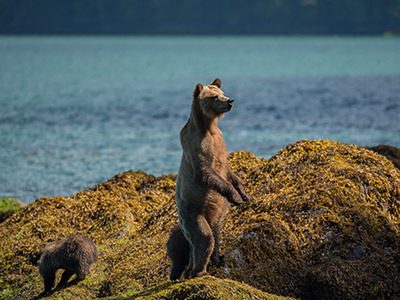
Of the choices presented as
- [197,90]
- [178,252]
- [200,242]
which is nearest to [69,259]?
[178,252]

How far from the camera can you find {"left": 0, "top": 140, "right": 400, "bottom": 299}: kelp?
26.6 feet

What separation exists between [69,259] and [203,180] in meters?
3.17

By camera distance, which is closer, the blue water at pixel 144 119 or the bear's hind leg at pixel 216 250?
the bear's hind leg at pixel 216 250

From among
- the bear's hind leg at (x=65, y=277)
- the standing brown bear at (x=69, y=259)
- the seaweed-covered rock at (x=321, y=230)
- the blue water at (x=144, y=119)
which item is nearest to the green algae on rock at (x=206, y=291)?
the seaweed-covered rock at (x=321, y=230)

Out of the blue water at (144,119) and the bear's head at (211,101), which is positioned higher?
the bear's head at (211,101)

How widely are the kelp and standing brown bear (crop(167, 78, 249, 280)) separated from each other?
0.63 meters

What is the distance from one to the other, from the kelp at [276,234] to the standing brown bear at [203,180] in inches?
24.6

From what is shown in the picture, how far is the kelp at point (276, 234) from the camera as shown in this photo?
8.11m

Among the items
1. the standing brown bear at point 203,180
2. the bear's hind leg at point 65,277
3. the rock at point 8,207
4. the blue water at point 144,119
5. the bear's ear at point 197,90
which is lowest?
the blue water at point 144,119

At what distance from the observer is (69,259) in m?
9.30

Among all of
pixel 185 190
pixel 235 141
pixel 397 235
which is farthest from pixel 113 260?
pixel 235 141

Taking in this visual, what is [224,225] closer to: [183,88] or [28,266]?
[28,266]

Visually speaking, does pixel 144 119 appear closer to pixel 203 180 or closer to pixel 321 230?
pixel 321 230

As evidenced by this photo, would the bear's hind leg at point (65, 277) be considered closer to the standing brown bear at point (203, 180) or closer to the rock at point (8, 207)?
the standing brown bear at point (203, 180)
